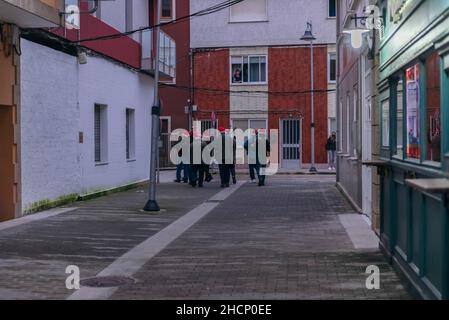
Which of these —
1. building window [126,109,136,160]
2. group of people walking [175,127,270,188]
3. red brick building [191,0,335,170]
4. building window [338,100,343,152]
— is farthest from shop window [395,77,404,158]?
red brick building [191,0,335,170]

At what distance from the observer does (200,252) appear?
32.2ft

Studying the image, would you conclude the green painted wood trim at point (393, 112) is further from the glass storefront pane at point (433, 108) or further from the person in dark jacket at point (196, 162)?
the person in dark jacket at point (196, 162)

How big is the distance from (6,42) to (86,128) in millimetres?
4689

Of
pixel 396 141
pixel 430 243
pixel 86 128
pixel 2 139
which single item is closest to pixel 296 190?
pixel 86 128

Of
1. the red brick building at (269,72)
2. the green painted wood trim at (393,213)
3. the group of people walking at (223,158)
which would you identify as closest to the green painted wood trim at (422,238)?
the green painted wood trim at (393,213)

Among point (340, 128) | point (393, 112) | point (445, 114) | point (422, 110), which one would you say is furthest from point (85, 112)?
point (445, 114)

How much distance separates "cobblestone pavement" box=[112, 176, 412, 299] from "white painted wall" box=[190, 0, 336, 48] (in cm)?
2174

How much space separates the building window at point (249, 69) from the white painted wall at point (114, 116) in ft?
36.6

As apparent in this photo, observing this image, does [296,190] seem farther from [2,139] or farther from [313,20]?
[313,20]

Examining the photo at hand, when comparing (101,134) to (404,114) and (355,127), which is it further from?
(404,114)

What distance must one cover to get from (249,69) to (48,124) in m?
21.5

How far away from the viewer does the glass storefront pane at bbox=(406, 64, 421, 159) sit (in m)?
6.63

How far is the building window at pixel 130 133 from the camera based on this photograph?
22466 mm

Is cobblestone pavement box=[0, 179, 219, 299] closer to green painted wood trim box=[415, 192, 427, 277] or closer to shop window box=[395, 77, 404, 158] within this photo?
green painted wood trim box=[415, 192, 427, 277]
